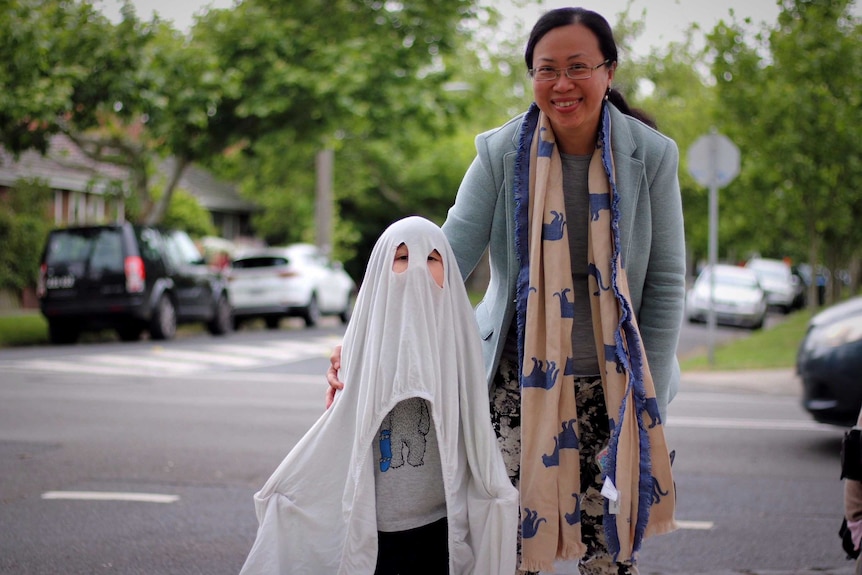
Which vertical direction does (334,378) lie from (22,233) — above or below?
below

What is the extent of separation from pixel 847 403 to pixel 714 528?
2.45 meters

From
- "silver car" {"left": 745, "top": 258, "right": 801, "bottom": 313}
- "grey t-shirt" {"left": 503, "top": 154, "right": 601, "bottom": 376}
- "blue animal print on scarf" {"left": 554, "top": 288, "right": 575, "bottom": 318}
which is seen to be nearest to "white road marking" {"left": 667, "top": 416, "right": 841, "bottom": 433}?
"grey t-shirt" {"left": 503, "top": 154, "right": 601, "bottom": 376}

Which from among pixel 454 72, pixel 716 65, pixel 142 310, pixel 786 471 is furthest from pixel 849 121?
pixel 786 471

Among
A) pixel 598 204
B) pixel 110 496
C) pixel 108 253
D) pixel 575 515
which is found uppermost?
pixel 108 253

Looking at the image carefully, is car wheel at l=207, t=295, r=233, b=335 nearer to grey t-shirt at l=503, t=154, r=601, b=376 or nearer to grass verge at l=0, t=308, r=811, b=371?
grass verge at l=0, t=308, r=811, b=371

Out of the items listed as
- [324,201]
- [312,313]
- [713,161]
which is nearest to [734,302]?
[324,201]

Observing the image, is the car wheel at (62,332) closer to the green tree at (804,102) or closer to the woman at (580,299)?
the green tree at (804,102)

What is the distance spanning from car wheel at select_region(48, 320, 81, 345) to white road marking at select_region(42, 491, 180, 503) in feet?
36.3

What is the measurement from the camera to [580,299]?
301 cm

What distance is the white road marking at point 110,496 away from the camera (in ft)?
19.7

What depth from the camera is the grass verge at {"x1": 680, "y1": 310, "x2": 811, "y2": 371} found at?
15383mm

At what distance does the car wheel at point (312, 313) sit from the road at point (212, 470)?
868cm

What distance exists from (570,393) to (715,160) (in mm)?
12867

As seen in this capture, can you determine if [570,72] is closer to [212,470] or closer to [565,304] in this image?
[565,304]
